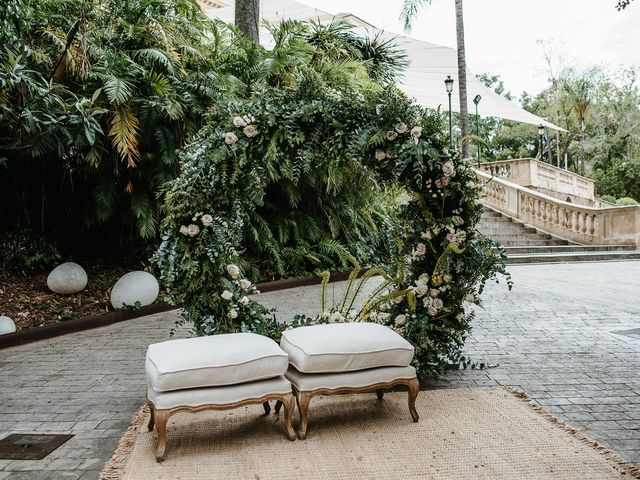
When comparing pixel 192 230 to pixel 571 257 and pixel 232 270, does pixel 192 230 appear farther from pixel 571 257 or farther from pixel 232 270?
pixel 571 257

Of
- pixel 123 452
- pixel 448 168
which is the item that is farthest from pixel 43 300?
pixel 448 168

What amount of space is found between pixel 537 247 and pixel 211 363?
1455 cm

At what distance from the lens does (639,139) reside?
109ft

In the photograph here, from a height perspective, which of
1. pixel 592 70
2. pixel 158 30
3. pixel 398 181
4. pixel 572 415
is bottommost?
pixel 572 415

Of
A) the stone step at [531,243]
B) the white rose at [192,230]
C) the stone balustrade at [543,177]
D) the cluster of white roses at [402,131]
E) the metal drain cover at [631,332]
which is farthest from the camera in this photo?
the stone balustrade at [543,177]

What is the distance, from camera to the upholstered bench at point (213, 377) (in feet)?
10.6

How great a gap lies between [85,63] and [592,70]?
3778 cm

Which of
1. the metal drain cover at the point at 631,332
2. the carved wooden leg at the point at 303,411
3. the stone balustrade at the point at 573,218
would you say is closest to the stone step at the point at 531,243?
the stone balustrade at the point at 573,218

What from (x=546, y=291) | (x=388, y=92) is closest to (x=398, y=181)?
(x=388, y=92)

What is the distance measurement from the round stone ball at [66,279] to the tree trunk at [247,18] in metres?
5.66

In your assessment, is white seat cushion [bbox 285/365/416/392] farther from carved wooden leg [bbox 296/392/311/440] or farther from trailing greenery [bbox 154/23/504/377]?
trailing greenery [bbox 154/23/504/377]

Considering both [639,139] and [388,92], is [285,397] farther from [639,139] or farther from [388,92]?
[639,139]

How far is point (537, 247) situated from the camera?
633 inches

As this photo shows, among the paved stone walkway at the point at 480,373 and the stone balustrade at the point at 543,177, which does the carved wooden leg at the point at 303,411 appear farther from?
the stone balustrade at the point at 543,177
